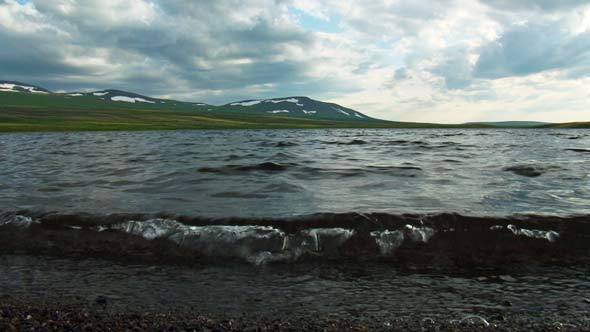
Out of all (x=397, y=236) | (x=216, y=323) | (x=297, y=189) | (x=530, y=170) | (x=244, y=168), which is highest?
(x=530, y=170)

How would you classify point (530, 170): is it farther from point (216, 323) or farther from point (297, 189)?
point (216, 323)

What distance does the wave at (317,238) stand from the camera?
338 inches

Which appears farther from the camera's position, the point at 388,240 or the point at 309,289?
the point at 388,240

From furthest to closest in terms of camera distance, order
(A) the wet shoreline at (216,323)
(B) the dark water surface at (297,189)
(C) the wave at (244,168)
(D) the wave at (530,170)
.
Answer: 1. (C) the wave at (244,168)
2. (D) the wave at (530,170)
3. (B) the dark water surface at (297,189)
4. (A) the wet shoreline at (216,323)

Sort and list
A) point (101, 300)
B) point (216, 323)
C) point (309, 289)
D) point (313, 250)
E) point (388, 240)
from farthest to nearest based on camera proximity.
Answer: point (388, 240)
point (313, 250)
point (309, 289)
point (101, 300)
point (216, 323)

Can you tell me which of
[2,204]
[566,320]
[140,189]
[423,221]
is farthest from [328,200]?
[2,204]

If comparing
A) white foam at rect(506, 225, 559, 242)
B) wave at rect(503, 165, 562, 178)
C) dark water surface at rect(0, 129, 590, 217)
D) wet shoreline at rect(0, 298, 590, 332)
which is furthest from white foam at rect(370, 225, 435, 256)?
wave at rect(503, 165, 562, 178)

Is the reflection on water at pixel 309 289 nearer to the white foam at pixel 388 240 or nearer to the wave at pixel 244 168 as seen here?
the white foam at pixel 388 240

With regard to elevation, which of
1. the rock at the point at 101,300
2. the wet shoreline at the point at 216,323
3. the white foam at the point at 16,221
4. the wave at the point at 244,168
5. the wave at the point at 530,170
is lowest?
the wave at the point at 244,168

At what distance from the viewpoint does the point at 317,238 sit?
937cm

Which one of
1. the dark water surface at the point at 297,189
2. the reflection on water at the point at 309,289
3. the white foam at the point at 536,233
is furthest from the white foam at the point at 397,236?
the white foam at the point at 536,233

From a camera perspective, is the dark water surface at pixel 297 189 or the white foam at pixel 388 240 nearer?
the white foam at pixel 388 240

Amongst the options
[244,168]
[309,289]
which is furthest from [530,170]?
[309,289]

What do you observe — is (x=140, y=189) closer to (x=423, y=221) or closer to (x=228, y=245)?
(x=228, y=245)
